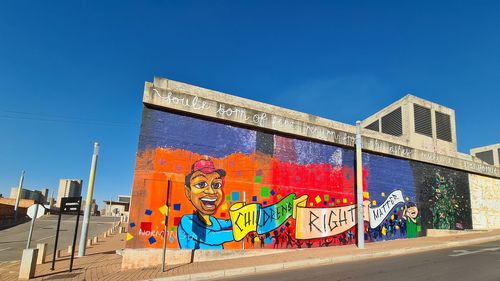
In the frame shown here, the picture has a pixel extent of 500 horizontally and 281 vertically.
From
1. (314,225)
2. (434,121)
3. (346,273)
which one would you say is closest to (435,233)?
(434,121)

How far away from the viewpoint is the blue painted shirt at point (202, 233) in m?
11.9

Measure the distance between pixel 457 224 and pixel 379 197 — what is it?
774 cm

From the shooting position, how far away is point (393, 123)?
22.3 meters

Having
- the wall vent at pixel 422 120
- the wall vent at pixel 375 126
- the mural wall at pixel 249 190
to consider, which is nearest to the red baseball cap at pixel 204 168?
the mural wall at pixel 249 190

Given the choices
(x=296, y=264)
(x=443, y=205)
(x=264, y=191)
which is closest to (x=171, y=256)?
(x=296, y=264)

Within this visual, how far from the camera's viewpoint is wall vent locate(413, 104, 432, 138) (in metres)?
21.6

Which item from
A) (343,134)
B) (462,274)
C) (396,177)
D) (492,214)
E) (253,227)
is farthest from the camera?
(492,214)

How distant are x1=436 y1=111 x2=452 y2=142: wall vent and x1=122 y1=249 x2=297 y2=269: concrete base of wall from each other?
16.9 m

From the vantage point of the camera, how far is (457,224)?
21344 millimetres

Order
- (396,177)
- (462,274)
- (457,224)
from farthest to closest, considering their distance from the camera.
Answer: (457,224), (396,177), (462,274)

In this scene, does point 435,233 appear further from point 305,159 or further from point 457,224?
point 305,159

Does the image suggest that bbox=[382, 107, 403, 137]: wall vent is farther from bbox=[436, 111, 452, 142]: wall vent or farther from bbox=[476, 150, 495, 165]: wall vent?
bbox=[476, 150, 495, 165]: wall vent

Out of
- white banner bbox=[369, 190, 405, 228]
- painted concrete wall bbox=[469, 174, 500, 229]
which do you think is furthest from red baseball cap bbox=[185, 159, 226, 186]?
painted concrete wall bbox=[469, 174, 500, 229]

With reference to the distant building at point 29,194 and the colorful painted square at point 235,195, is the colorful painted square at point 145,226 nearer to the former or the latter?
the colorful painted square at point 235,195
